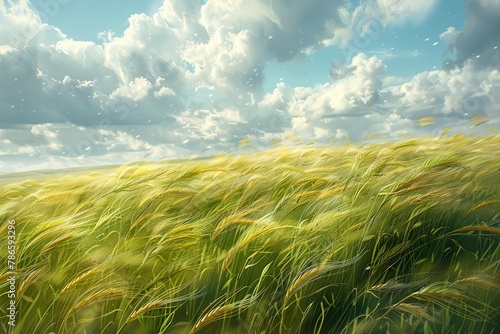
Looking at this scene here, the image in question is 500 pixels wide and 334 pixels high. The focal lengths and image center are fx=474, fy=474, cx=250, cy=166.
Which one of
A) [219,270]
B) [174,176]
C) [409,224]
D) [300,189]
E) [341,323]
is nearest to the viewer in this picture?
[341,323]

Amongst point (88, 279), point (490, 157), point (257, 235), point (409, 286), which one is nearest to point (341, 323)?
point (409, 286)

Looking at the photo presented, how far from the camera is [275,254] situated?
70.0 inches

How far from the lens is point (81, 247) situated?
76.3 inches

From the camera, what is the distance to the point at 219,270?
173cm

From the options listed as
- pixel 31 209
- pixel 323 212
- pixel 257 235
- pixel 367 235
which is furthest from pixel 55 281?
pixel 367 235

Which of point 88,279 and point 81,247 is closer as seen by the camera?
point 88,279

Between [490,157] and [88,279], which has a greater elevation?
[490,157]

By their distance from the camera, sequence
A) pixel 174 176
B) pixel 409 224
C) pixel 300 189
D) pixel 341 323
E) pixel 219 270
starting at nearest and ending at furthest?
pixel 341 323 → pixel 219 270 → pixel 409 224 → pixel 300 189 → pixel 174 176

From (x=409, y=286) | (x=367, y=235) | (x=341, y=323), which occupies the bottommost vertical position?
(x=341, y=323)

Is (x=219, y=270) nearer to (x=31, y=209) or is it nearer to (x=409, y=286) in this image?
(x=409, y=286)

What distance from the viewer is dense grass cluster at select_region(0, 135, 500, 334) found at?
161 centimetres

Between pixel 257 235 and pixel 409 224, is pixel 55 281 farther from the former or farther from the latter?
pixel 409 224

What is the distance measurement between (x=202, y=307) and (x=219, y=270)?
142mm

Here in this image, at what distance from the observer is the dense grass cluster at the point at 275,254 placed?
5.29ft
